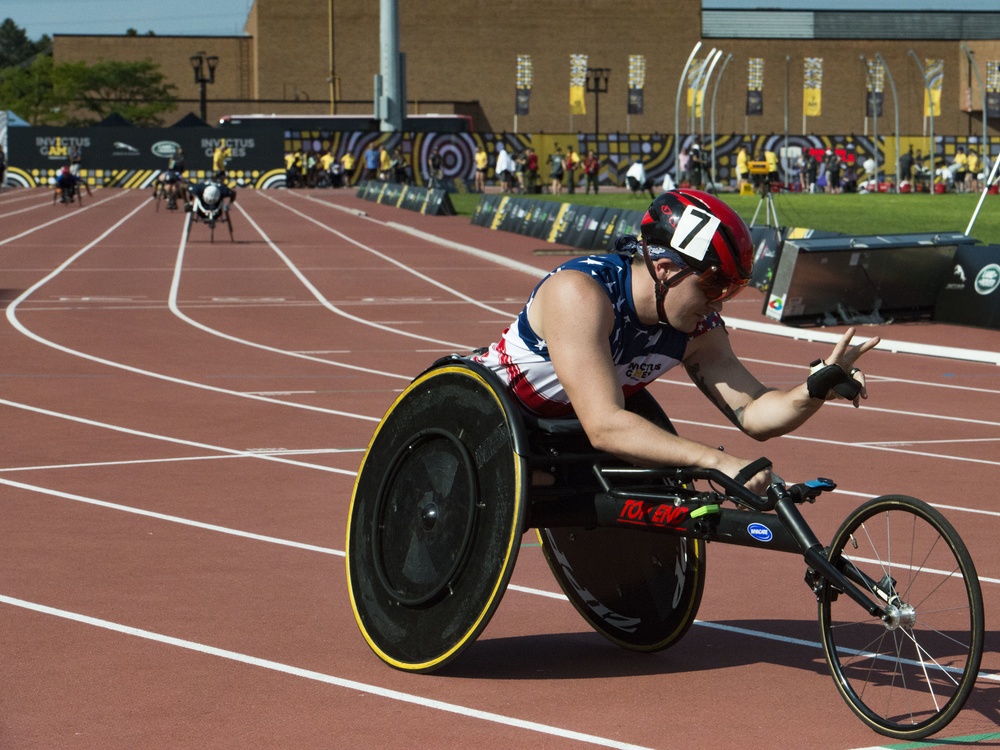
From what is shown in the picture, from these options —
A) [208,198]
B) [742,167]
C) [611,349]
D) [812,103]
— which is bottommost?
[208,198]

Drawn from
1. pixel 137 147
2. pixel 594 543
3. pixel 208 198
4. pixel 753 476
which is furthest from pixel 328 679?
pixel 137 147

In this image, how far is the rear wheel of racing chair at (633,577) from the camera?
560 cm

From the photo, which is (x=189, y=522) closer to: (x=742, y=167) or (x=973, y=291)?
(x=973, y=291)

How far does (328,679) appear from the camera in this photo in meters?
5.26

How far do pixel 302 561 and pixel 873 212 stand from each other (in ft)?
121

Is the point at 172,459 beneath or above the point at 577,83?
beneath

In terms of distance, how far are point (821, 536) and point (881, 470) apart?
89.9 inches

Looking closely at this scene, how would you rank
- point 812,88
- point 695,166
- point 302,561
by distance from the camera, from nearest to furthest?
point 302,561, point 695,166, point 812,88

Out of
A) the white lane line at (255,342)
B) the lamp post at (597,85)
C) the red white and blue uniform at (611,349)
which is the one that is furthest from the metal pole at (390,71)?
the red white and blue uniform at (611,349)

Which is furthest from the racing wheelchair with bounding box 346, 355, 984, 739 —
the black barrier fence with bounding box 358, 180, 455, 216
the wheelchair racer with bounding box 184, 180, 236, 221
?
the black barrier fence with bounding box 358, 180, 455, 216

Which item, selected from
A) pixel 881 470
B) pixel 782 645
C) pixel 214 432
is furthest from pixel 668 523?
pixel 214 432

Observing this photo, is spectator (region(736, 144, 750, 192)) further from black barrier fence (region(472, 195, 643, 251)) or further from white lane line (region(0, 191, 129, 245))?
white lane line (region(0, 191, 129, 245))

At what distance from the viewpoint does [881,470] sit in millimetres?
9859

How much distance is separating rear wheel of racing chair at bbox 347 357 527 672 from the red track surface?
0.21 meters
